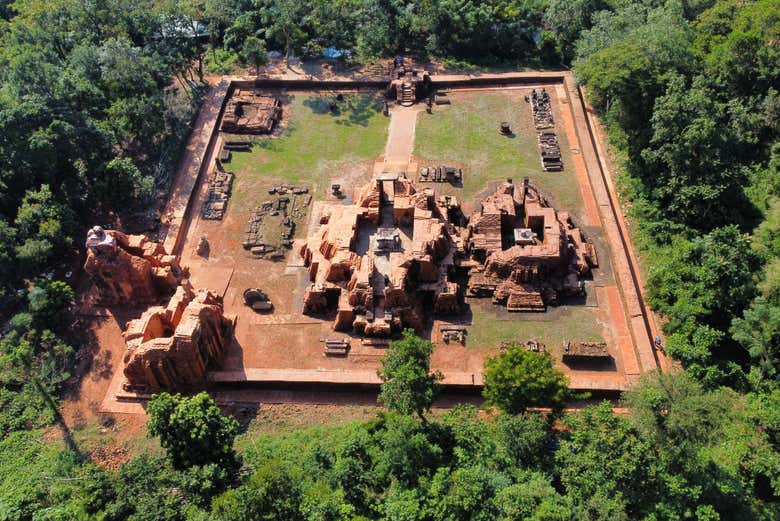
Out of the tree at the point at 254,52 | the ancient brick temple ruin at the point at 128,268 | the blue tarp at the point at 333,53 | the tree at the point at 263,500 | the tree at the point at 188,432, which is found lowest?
the tree at the point at 263,500

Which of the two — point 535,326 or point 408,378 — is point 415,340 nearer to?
point 408,378

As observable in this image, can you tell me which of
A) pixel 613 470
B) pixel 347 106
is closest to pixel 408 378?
pixel 613 470

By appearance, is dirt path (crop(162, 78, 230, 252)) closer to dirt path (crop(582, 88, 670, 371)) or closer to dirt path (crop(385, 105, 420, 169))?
dirt path (crop(385, 105, 420, 169))

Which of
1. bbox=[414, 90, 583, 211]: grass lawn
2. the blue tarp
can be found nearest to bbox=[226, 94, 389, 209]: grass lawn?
bbox=[414, 90, 583, 211]: grass lawn

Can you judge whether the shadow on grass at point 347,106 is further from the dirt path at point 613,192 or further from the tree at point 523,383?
the tree at point 523,383

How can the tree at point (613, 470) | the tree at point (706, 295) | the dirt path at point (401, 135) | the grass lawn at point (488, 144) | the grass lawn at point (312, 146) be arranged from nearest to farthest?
the tree at point (613, 470)
the tree at point (706, 295)
the grass lawn at point (488, 144)
the grass lawn at point (312, 146)
the dirt path at point (401, 135)

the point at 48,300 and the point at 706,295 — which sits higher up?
the point at 706,295

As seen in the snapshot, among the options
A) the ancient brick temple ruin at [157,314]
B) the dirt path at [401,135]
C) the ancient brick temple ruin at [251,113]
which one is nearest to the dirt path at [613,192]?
the dirt path at [401,135]
